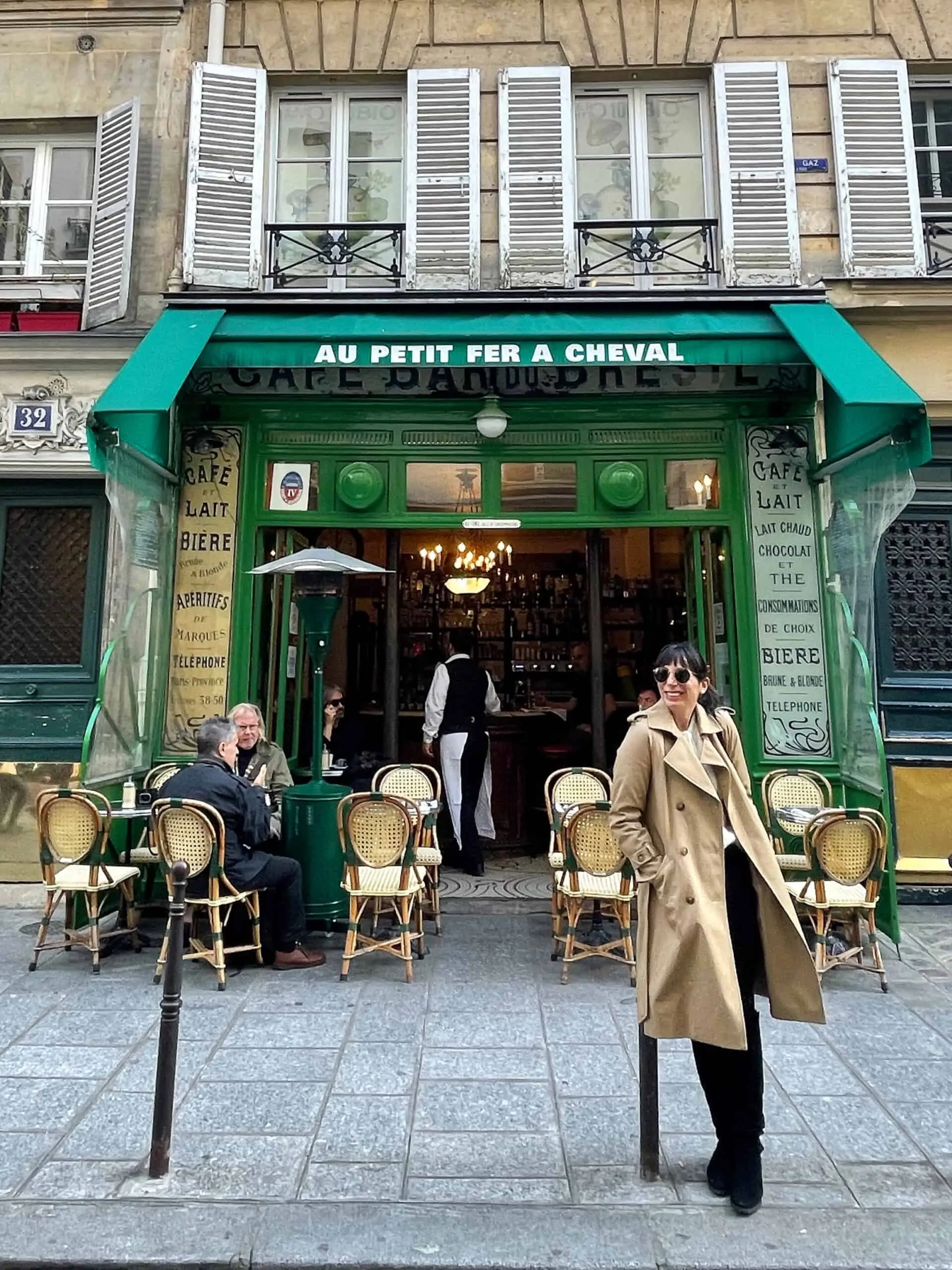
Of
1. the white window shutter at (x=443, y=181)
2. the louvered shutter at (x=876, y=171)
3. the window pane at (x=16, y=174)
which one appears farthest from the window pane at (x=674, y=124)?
the window pane at (x=16, y=174)

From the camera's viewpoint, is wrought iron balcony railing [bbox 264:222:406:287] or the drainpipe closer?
wrought iron balcony railing [bbox 264:222:406:287]

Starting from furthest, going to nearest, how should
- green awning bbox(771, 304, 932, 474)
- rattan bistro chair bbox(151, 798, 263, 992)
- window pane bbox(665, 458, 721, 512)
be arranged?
window pane bbox(665, 458, 721, 512) < green awning bbox(771, 304, 932, 474) < rattan bistro chair bbox(151, 798, 263, 992)

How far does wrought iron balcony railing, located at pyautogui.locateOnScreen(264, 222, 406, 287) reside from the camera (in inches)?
297

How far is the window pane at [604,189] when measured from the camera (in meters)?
7.71

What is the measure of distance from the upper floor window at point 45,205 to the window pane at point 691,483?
6.26 metres

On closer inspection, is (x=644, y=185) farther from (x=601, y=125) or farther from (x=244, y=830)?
(x=244, y=830)

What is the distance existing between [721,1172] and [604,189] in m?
8.04

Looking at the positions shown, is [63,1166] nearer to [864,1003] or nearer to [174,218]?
[864,1003]

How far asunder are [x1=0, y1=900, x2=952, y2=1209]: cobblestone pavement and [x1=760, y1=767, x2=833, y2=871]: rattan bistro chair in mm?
1113

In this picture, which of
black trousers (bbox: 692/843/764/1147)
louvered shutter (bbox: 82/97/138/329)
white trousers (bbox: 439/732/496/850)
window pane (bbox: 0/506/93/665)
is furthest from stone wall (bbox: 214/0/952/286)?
black trousers (bbox: 692/843/764/1147)

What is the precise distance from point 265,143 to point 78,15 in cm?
231

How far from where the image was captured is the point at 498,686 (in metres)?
10.8

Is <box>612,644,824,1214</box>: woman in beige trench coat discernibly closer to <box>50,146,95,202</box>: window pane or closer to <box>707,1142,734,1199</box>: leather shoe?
<box>707,1142,734,1199</box>: leather shoe

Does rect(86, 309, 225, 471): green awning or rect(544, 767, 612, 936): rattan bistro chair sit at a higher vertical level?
rect(86, 309, 225, 471): green awning
